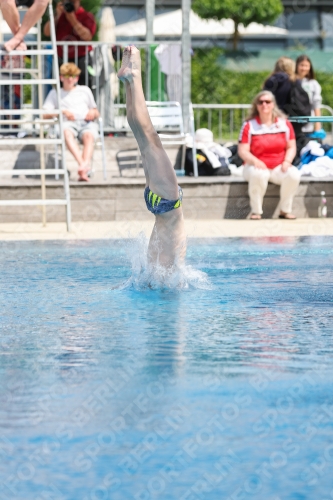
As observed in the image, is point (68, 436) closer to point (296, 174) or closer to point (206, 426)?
point (206, 426)

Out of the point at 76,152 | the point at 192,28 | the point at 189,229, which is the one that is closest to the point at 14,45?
the point at 76,152

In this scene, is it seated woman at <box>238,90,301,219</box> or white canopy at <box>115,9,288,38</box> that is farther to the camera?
white canopy at <box>115,9,288,38</box>

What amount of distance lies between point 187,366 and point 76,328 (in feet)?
3.07

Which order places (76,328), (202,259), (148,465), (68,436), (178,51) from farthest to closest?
(178,51) < (202,259) < (76,328) < (68,436) < (148,465)

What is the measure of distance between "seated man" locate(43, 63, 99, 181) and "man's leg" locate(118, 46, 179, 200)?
4.72 meters

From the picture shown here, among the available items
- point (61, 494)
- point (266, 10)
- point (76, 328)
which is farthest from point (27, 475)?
point (266, 10)

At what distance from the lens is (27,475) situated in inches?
102

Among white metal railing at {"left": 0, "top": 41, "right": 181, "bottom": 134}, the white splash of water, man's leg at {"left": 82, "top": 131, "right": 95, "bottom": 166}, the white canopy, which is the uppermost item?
the white canopy

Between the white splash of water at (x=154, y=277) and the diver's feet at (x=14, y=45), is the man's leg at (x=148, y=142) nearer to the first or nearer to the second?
the white splash of water at (x=154, y=277)

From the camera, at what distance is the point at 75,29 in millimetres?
11406

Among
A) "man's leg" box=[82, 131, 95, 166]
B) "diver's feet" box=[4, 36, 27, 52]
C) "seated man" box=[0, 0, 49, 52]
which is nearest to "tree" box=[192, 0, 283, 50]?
"man's leg" box=[82, 131, 95, 166]

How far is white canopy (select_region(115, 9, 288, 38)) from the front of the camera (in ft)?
78.6

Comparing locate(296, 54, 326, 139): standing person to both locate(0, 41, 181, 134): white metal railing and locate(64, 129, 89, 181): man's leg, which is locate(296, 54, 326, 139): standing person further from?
locate(64, 129, 89, 181): man's leg

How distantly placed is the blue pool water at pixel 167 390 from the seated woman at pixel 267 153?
3.82 m
